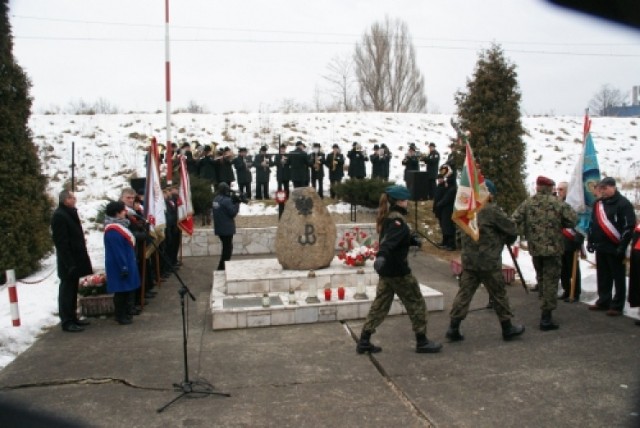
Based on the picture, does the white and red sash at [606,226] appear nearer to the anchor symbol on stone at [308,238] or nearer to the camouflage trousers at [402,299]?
the camouflage trousers at [402,299]

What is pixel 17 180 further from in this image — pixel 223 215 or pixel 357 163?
pixel 357 163

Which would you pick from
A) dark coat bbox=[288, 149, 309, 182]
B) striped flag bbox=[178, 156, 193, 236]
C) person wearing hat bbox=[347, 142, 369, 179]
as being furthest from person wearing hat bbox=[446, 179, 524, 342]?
person wearing hat bbox=[347, 142, 369, 179]

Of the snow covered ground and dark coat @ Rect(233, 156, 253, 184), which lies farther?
the snow covered ground

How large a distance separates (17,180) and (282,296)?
5332 mm

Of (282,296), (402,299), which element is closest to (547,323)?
(402,299)

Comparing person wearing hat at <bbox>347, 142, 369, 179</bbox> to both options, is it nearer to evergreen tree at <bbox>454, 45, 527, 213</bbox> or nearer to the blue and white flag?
evergreen tree at <bbox>454, 45, 527, 213</bbox>

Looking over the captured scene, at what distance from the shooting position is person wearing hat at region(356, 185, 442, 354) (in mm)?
5875

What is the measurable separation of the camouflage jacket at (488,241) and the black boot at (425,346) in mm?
977

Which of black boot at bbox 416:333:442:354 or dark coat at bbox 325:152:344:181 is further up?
dark coat at bbox 325:152:344:181

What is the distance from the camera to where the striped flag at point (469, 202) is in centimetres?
653

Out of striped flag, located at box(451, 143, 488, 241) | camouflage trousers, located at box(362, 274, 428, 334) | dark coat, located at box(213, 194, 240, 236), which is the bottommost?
camouflage trousers, located at box(362, 274, 428, 334)

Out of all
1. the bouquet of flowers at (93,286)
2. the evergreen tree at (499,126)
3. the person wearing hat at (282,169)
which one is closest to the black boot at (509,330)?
the bouquet of flowers at (93,286)

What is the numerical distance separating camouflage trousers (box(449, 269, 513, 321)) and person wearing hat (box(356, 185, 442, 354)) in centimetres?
57

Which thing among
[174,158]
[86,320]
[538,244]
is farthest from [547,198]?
[174,158]
